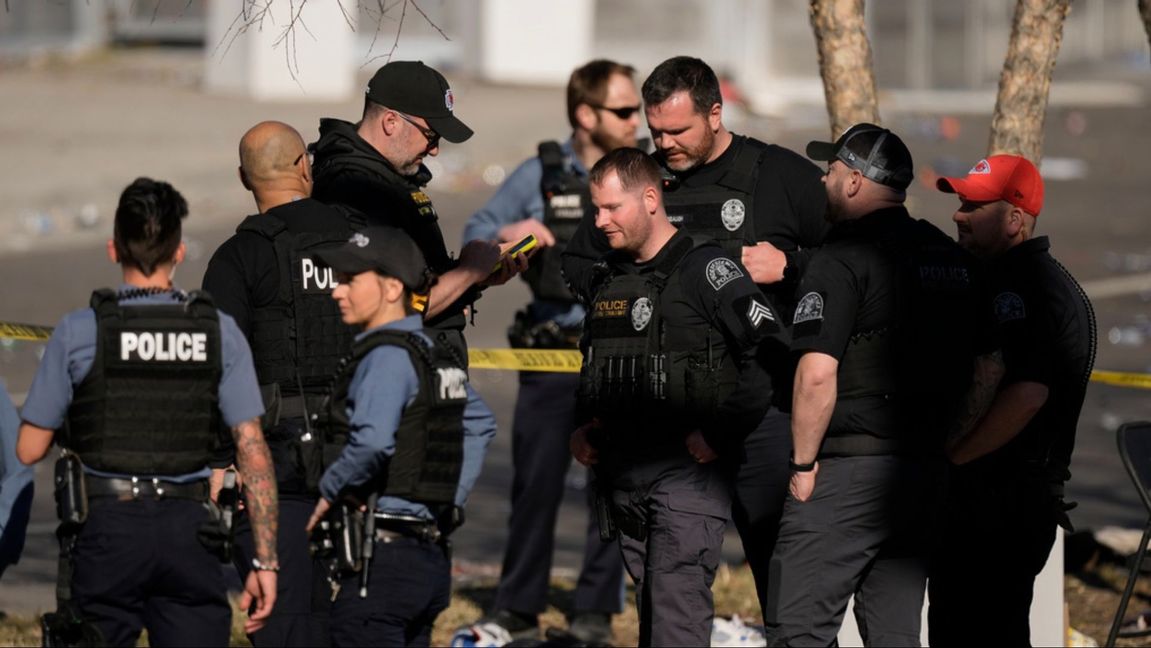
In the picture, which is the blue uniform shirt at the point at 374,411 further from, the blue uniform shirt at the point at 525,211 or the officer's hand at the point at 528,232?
the blue uniform shirt at the point at 525,211

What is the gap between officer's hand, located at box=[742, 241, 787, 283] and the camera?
5984mm

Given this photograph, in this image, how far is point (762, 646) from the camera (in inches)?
281

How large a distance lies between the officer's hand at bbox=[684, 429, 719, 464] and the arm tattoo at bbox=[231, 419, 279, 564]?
1.32 metres

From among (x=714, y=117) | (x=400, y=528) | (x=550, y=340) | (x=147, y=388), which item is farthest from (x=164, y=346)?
(x=550, y=340)

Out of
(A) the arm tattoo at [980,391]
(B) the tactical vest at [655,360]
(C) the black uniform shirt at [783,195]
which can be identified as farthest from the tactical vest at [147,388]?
(A) the arm tattoo at [980,391]

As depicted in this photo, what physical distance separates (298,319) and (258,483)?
2.27ft

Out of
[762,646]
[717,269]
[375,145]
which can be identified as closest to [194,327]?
[375,145]

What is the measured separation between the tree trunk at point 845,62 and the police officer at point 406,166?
237 centimetres

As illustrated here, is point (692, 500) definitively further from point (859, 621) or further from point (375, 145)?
point (375, 145)

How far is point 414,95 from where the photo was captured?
589 centimetres

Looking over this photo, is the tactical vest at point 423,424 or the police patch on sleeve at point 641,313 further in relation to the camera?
the police patch on sleeve at point 641,313

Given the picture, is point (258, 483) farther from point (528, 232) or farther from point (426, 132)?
point (528, 232)

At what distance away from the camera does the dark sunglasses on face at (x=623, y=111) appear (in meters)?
7.82

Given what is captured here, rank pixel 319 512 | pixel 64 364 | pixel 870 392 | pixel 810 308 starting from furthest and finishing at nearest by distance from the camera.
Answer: pixel 870 392 → pixel 810 308 → pixel 319 512 → pixel 64 364
